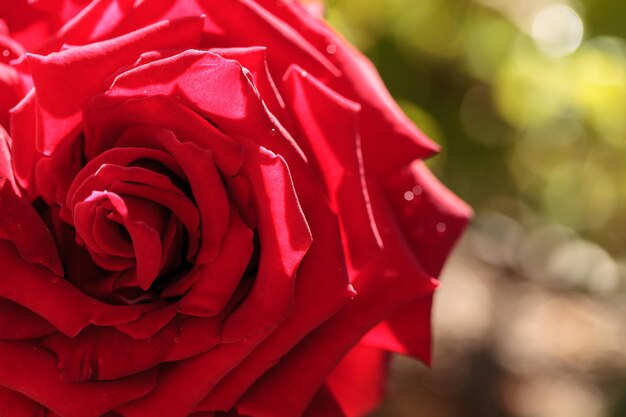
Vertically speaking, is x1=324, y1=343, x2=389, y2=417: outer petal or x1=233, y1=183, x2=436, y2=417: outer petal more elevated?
x1=233, y1=183, x2=436, y2=417: outer petal

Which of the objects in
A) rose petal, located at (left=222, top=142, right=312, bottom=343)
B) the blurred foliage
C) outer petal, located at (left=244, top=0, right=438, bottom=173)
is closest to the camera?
rose petal, located at (left=222, top=142, right=312, bottom=343)

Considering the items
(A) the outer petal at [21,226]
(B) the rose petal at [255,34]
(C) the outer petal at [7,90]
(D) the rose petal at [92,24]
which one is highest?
(B) the rose petal at [255,34]

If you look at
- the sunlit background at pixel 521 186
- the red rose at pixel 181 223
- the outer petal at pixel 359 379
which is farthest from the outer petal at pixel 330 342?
the sunlit background at pixel 521 186

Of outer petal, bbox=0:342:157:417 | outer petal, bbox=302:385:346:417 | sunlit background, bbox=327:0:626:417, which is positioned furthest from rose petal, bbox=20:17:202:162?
sunlit background, bbox=327:0:626:417

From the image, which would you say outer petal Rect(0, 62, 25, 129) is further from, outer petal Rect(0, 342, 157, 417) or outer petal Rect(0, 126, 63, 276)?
outer petal Rect(0, 342, 157, 417)

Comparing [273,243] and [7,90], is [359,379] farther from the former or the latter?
[7,90]

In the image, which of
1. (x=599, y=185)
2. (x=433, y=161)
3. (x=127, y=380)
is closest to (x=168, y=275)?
(x=127, y=380)

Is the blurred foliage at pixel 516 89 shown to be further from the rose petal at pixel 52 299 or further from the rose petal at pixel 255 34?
the rose petal at pixel 52 299

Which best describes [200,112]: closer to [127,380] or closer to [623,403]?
[127,380]
